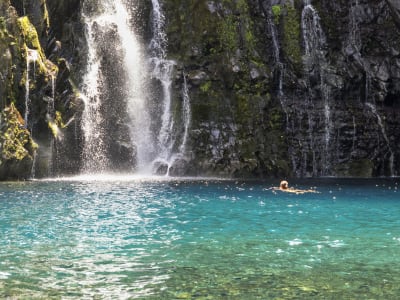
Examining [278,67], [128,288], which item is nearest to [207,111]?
[278,67]

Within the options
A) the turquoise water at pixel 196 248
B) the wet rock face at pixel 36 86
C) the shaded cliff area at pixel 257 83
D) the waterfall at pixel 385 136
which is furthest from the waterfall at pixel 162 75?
the waterfall at pixel 385 136

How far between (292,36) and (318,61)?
12.2 feet

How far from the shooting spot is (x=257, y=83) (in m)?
48.1

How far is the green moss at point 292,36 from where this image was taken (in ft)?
165

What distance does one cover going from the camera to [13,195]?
27.2 m

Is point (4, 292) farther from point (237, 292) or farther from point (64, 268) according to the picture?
point (237, 292)

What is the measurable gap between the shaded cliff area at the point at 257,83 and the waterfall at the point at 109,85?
0.87 m

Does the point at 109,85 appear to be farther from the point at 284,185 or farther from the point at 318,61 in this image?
the point at 284,185

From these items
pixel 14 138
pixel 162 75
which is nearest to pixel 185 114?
pixel 162 75

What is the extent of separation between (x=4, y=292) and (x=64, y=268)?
2.06 meters

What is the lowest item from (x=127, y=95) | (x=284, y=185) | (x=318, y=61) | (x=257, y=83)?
(x=284, y=185)

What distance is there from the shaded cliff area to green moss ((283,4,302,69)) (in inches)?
4.1

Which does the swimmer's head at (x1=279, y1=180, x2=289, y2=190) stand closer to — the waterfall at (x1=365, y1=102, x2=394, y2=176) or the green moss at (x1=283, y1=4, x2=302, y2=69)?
the green moss at (x1=283, y1=4, x2=302, y2=69)

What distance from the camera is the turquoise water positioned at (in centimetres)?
1009
